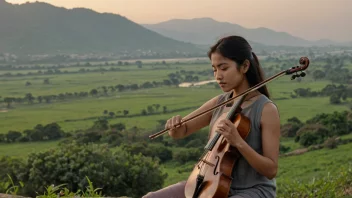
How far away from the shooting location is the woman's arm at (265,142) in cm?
256

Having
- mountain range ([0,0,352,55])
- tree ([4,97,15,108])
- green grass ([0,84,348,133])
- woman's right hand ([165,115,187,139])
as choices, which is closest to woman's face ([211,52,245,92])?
woman's right hand ([165,115,187,139])

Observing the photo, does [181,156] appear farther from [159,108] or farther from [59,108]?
[59,108]

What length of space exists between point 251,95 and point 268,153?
1.40 feet

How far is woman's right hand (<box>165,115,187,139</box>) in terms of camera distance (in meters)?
3.11

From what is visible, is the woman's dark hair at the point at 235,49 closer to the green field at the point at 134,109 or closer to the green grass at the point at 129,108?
the green field at the point at 134,109

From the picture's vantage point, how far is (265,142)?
2645mm

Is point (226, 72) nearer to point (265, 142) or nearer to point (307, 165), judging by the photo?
point (265, 142)

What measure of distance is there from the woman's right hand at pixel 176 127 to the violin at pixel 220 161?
1.20ft

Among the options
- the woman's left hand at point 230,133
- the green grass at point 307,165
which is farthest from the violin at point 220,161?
the green grass at point 307,165

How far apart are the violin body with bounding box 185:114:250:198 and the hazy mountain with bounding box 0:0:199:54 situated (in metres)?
147

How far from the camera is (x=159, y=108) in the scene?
173 feet

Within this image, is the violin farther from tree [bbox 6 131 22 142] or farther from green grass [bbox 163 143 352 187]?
tree [bbox 6 131 22 142]

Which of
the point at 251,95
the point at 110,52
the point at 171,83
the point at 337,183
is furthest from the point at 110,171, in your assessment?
the point at 110,52

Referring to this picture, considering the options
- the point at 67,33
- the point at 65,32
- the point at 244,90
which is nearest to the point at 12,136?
the point at 244,90
